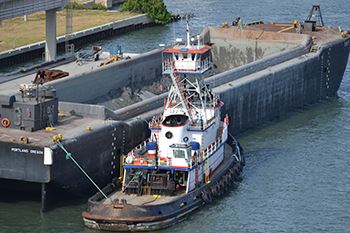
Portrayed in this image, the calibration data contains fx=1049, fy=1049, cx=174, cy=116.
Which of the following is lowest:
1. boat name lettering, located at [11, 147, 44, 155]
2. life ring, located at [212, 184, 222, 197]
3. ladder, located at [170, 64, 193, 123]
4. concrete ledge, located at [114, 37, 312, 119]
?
life ring, located at [212, 184, 222, 197]

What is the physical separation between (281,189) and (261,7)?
68.2 meters

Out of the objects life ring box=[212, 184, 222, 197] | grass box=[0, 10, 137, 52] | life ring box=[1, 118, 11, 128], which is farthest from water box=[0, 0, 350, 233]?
grass box=[0, 10, 137, 52]

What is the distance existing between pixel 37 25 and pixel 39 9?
91.4ft

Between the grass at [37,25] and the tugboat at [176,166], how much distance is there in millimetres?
39704

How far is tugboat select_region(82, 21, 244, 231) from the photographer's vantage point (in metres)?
45.5

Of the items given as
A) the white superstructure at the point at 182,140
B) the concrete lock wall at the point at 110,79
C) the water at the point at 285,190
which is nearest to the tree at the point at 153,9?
the concrete lock wall at the point at 110,79

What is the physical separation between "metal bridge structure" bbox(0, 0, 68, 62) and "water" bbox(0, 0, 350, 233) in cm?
1903

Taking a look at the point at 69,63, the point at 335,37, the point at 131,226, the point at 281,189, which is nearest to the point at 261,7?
the point at 335,37

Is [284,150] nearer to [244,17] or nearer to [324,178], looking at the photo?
[324,178]

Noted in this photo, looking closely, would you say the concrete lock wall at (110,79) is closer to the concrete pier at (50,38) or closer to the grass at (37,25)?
the concrete pier at (50,38)

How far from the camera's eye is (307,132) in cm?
6444

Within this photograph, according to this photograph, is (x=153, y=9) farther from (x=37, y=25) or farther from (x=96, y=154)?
(x=96, y=154)

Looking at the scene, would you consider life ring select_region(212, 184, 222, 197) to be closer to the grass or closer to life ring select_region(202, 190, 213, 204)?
life ring select_region(202, 190, 213, 204)

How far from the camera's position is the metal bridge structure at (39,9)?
2785 inches
